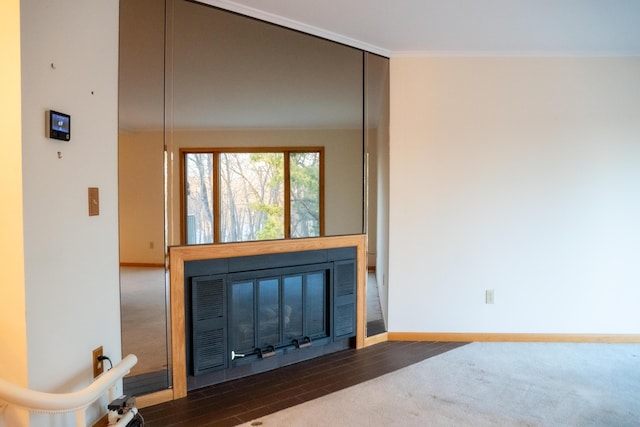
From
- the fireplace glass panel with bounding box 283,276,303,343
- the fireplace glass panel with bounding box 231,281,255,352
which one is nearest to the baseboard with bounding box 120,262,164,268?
the fireplace glass panel with bounding box 231,281,255,352

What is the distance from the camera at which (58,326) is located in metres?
1.80

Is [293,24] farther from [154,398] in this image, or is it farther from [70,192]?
[154,398]

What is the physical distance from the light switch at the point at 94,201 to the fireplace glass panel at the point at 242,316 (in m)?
1.05

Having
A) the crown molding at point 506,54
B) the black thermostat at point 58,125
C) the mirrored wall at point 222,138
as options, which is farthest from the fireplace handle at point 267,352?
the crown molding at point 506,54

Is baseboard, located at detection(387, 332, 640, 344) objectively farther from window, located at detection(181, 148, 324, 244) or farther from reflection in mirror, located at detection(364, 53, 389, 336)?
window, located at detection(181, 148, 324, 244)

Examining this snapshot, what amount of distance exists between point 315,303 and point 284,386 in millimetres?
694

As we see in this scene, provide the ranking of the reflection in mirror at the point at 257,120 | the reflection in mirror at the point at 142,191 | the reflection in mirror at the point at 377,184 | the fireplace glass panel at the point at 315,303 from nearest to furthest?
the reflection in mirror at the point at 142,191, the reflection in mirror at the point at 257,120, the fireplace glass panel at the point at 315,303, the reflection in mirror at the point at 377,184

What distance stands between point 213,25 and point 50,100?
4.15 feet

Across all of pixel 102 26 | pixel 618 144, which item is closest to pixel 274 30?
pixel 102 26

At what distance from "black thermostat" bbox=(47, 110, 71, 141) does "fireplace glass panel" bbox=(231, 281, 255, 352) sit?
141 cm

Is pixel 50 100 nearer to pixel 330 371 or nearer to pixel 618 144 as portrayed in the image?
pixel 330 371

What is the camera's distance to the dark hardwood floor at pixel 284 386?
2.38m

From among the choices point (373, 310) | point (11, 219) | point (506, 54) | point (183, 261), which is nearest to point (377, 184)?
point (373, 310)

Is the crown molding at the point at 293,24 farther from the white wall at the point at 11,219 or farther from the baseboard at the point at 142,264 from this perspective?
the baseboard at the point at 142,264
